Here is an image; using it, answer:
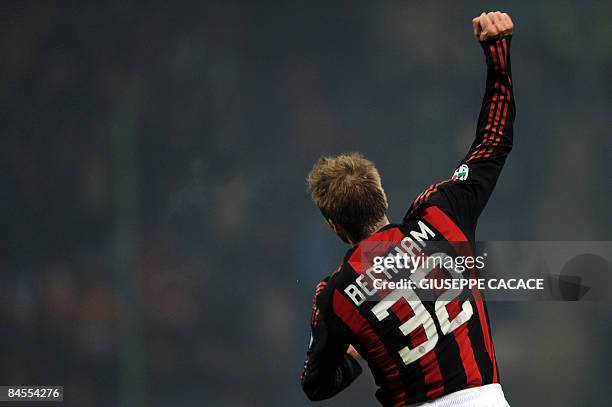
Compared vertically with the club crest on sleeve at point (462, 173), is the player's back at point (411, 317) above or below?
below

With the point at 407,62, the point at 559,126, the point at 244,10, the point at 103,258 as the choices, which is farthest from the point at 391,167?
the point at 103,258

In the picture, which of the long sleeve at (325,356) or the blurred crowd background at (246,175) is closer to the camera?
the long sleeve at (325,356)

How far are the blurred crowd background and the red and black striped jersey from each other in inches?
80.2

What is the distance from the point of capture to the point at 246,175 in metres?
3.91

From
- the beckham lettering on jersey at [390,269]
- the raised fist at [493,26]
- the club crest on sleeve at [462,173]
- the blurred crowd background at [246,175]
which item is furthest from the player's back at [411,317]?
the blurred crowd background at [246,175]

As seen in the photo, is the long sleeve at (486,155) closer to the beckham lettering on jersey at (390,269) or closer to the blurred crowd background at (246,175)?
the beckham lettering on jersey at (390,269)

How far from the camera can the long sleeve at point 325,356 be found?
172cm

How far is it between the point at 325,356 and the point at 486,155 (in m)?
0.65

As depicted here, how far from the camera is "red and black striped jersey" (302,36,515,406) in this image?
5.61 ft

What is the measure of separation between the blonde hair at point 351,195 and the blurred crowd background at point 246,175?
2044 mm

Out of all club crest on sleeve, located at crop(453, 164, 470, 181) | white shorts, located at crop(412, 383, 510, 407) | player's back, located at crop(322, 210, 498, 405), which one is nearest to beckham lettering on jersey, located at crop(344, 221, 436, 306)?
player's back, located at crop(322, 210, 498, 405)

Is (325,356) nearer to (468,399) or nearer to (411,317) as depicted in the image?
(411,317)

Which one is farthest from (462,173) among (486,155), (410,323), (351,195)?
(410,323)

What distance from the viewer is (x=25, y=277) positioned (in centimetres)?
410
